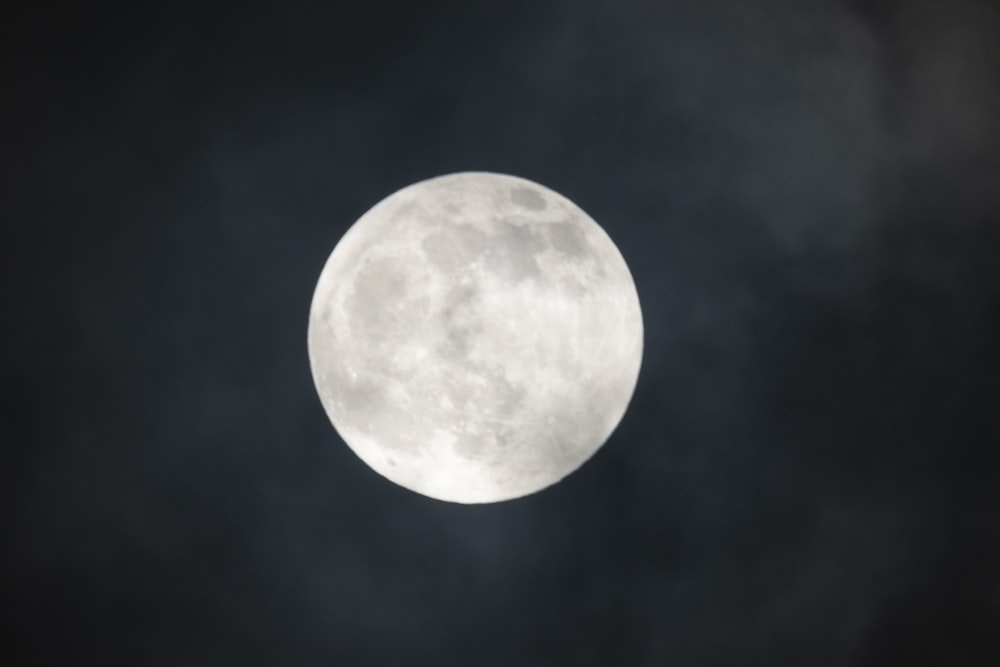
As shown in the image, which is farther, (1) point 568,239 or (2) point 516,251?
(1) point 568,239

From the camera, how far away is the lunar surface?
5.99 m

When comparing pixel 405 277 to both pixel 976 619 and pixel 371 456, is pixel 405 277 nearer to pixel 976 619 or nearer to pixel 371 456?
pixel 371 456

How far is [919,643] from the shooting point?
9.49 m

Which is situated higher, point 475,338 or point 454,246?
point 454,246

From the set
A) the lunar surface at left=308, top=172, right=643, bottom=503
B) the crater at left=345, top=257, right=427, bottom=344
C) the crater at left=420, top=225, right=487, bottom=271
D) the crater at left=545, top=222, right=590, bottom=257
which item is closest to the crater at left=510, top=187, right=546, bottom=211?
the lunar surface at left=308, top=172, right=643, bottom=503

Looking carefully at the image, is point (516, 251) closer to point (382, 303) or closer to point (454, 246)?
point (454, 246)

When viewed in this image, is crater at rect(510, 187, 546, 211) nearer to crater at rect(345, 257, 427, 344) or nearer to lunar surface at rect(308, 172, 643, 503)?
lunar surface at rect(308, 172, 643, 503)

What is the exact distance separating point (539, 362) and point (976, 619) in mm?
6967

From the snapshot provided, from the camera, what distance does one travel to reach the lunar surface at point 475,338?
19.7 feet

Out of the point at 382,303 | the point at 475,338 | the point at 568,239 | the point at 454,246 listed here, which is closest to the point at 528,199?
the point at 568,239

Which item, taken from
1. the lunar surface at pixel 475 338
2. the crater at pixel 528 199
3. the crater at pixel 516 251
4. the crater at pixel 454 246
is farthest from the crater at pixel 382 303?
the crater at pixel 528 199

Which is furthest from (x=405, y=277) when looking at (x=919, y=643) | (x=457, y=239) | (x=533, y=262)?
(x=919, y=643)

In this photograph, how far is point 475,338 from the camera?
5961 mm

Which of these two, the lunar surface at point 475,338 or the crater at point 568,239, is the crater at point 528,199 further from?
the crater at point 568,239
